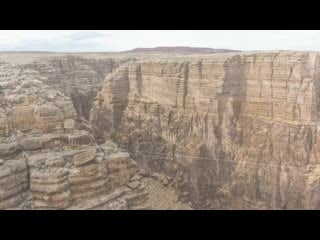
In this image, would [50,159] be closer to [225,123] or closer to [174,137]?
[174,137]

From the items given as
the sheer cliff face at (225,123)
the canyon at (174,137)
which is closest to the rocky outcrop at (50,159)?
the canyon at (174,137)

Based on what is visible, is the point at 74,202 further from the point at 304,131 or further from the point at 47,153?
the point at 304,131

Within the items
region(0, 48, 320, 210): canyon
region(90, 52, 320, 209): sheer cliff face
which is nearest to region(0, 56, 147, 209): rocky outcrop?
region(0, 48, 320, 210): canyon

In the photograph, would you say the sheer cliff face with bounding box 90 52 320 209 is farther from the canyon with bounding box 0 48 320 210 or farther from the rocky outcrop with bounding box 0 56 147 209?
the rocky outcrop with bounding box 0 56 147 209

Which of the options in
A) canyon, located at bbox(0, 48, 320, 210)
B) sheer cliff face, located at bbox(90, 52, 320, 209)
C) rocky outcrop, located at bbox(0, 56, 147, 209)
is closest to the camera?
rocky outcrop, located at bbox(0, 56, 147, 209)

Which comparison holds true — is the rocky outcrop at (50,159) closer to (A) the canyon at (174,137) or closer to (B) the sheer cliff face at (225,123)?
(A) the canyon at (174,137)

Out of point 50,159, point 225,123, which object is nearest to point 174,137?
point 225,123
